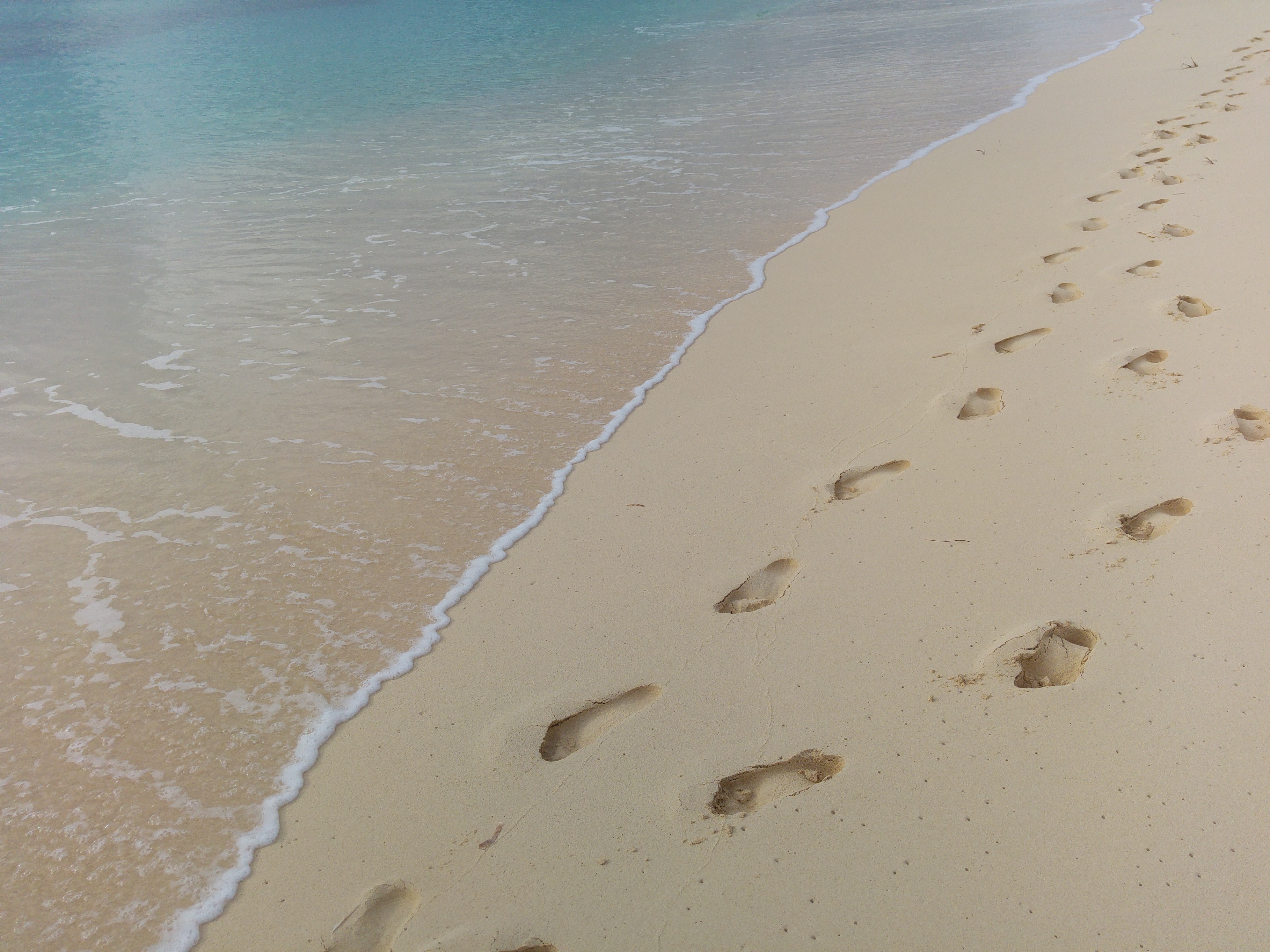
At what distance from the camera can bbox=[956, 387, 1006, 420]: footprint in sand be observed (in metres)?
3.33

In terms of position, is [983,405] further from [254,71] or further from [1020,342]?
[254,71]

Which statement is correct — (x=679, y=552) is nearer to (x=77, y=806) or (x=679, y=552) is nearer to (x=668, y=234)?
(x=77, y=806)

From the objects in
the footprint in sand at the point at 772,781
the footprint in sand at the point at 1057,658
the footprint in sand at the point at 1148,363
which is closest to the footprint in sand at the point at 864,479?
the footprint in sand at the point at 1057,658

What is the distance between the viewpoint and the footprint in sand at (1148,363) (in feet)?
11.0

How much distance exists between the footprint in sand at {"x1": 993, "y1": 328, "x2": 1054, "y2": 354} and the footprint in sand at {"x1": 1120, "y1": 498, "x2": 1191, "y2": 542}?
4.10ft

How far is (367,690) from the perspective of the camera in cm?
260

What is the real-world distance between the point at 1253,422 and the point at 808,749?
1908 millimetres

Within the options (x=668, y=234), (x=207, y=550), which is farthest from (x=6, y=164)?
(x=207, y=550)

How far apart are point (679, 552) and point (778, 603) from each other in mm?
430

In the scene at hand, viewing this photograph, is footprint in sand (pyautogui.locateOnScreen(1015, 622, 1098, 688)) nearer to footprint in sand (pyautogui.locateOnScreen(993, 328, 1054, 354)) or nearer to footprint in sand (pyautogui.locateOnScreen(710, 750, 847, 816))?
footprint in sand (pyautogui.locateOnScreen(710, 750, 847, 816))

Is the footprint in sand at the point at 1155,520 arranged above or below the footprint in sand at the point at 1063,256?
below

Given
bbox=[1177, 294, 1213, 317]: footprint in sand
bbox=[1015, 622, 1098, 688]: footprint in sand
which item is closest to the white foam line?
bbox=[1015, 622, 1098, 688]: footprint in sand

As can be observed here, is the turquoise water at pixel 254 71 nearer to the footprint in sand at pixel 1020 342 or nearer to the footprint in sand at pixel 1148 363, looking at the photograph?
the footprint in sand at pixel 1020 342

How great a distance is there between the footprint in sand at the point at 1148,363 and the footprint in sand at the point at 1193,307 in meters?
0.35
